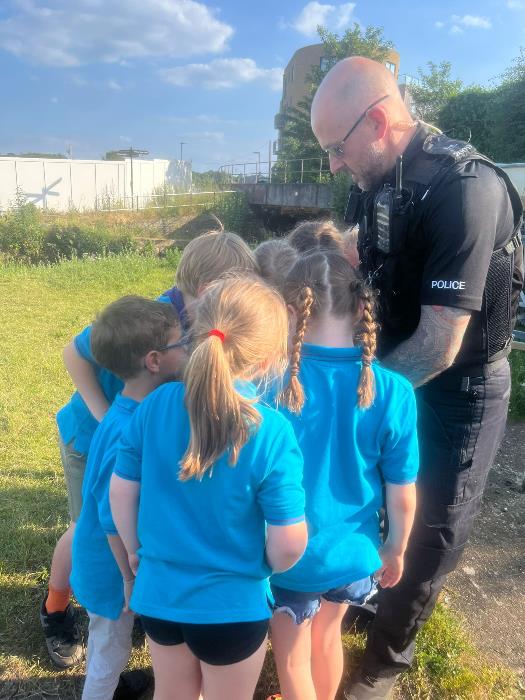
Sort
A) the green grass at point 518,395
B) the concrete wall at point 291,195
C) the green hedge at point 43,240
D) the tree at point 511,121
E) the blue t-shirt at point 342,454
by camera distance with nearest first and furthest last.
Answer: the blue t-shirt at point 342,454
the green grass at point 518,395
the tree at point 511,121
the concrete wall at point 291,195
the green hedge at point 43,240

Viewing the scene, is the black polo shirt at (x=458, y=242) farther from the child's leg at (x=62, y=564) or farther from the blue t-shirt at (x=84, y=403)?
the child's leg at (x=62, y=564)

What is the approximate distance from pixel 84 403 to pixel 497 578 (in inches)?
93.6

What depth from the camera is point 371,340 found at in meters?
1.63

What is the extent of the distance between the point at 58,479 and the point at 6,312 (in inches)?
273

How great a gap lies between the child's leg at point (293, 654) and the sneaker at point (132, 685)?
0.79m

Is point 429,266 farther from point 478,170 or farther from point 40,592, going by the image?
point 40,592

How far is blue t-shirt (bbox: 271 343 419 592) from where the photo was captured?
1.59 metres

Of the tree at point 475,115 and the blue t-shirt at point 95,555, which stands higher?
the tree at point 475,115

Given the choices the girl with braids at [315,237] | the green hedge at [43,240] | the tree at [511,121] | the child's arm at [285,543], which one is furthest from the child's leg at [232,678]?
the green hedge at [43,240]

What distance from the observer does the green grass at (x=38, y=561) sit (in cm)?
234

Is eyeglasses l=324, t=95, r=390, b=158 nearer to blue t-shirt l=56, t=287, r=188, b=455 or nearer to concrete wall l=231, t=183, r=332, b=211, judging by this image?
blue t-shirt l=56, t=287, r=188, b=455

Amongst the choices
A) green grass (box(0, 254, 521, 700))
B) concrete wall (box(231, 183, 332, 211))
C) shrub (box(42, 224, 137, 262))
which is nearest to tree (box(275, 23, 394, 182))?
concrete wall (box(231, 183, 332, 211))

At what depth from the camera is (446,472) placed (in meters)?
2.07

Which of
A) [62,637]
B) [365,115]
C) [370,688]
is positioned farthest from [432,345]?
[62,637]
